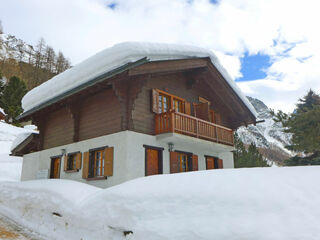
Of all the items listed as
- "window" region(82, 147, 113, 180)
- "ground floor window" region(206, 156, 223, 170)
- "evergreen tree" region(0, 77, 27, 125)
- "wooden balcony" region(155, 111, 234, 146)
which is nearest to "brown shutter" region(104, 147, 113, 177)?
"window" region(82, 147, 113, 180)

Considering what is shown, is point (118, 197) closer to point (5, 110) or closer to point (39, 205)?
point (39, 205)

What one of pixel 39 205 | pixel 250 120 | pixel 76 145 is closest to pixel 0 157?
pixel 76 145

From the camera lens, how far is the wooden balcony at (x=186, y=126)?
9956 millimetres

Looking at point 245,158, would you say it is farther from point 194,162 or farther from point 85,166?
point 85,166

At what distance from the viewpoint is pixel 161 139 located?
398 inches

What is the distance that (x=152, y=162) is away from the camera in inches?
389

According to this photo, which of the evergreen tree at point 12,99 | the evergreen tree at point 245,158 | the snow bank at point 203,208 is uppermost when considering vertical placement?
the evergreen tree at point 12,99

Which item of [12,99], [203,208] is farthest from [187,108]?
[12,99]

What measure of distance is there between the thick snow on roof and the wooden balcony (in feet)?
7.44

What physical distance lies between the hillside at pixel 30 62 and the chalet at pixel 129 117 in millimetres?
42483

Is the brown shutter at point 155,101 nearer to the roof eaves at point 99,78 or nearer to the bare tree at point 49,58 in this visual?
the roof eaves at point 99,78

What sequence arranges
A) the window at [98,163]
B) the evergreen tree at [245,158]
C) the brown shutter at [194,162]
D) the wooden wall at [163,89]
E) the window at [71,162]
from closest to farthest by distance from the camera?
the wooden wall at [163,89] → the window at [98,163] → the window at [71,162] → the brown shutter at [194,162] → the evergreen tree at [245,158]

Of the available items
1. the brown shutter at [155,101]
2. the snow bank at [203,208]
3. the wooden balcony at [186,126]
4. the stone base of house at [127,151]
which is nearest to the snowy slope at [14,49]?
the stone base of house at [127,151]

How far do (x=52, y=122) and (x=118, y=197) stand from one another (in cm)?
912
